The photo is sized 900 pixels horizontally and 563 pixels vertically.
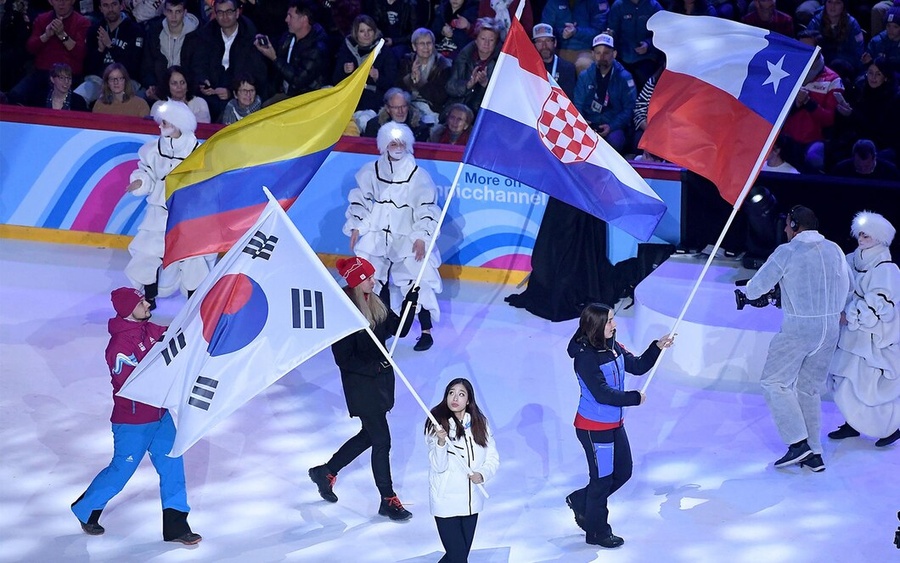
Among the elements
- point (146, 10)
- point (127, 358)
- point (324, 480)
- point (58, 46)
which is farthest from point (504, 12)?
point (127, 358)

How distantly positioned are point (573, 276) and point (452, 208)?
1.54m

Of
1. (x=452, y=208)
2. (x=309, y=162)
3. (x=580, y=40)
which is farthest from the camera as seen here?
(x=580, y=40)

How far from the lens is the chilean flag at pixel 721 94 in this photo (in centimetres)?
873

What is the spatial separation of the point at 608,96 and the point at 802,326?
195 inches

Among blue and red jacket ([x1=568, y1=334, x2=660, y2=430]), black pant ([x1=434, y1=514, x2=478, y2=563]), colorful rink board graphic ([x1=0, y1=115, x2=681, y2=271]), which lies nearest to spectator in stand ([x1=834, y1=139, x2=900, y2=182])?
colorful rink board graphic ([x1=0, y1=115, x2=681, y2=271])

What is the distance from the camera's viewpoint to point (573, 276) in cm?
1239

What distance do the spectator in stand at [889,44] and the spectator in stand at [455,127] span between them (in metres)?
3.97

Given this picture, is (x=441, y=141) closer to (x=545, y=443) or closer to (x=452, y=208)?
(x=452, y=208)

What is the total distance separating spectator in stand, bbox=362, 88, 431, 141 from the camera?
515 inches

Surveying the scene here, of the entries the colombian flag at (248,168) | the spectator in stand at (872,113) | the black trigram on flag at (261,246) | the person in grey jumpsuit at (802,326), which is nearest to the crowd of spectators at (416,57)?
the spectator in stand at (872,113)

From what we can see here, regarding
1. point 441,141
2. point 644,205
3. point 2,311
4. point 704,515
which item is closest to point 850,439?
point 704,515

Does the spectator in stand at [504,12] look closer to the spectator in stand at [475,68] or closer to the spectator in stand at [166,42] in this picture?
the spectator in stand at [475,68]

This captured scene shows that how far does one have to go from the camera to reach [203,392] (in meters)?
7.29

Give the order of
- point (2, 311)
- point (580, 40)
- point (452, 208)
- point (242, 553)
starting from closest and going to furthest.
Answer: point (242, 553) < point (2, 311) < point (452, 208) < point (580, 40)
